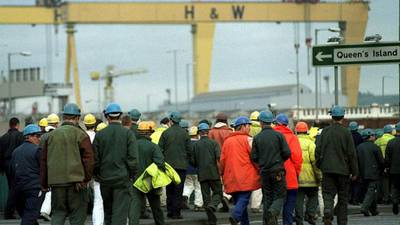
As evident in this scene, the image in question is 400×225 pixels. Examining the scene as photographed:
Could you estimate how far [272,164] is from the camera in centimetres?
1708

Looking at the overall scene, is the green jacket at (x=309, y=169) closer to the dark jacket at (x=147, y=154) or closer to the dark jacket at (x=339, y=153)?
the dark jacket at (x=339, y=153)

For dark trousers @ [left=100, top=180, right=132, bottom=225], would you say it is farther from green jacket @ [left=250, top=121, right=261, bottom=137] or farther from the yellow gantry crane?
the yellow gantry crane

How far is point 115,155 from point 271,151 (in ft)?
8.93

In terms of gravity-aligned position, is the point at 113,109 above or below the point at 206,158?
above

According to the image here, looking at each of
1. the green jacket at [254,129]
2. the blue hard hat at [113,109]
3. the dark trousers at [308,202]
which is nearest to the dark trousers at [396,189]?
the green jacket at [254,129]

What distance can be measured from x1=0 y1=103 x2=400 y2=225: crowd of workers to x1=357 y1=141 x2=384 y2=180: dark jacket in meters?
0.02

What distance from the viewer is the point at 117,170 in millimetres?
15375

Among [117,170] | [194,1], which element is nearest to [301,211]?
[117,170]

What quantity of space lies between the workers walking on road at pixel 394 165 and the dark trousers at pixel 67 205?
32.8 ft

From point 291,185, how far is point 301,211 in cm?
113

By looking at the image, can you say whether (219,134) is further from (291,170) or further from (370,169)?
(291,170)

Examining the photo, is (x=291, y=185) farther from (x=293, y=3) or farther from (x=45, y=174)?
(x=293, y=3)

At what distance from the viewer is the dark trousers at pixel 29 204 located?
1664 centimetres

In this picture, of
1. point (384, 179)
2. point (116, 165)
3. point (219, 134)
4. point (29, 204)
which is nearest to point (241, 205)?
Result: point (116, 165)
